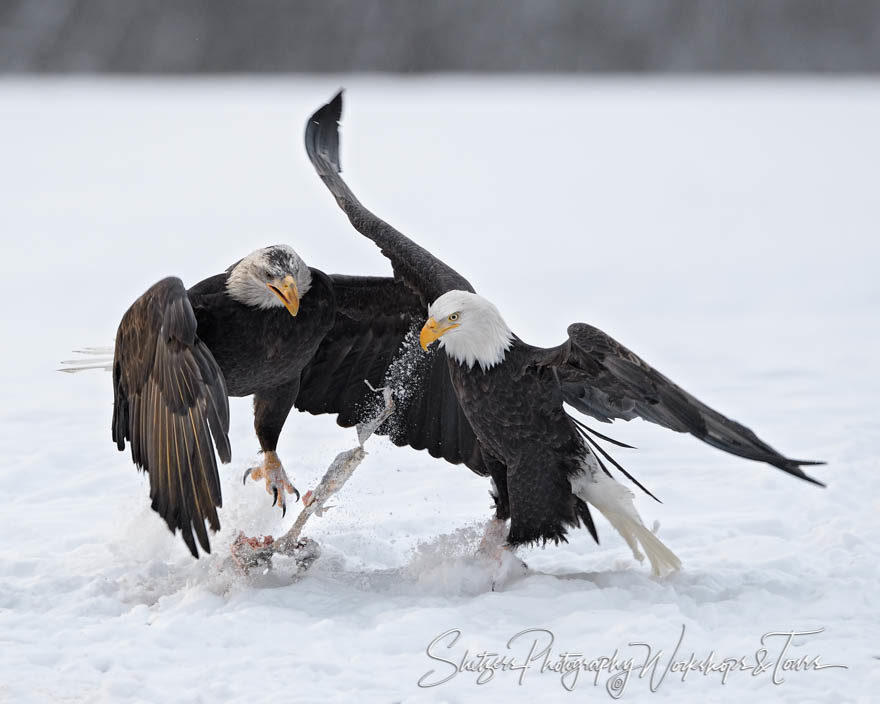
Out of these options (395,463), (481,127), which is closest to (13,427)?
(395,463)

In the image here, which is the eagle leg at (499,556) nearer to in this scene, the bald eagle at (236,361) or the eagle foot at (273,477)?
the bald eagle at (236,361)

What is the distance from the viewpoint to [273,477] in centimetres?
476

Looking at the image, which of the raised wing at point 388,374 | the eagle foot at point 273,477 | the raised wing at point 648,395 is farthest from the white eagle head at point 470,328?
the eagle foot at point 273,477

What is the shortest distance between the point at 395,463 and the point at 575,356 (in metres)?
2.18

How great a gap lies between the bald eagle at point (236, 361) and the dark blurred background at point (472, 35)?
30258mm

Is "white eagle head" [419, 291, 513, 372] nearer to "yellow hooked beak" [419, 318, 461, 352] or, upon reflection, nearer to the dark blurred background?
"yellow hooked beak" [419, 318, 461, 352]

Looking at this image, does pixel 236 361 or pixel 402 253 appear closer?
pixel 236 361

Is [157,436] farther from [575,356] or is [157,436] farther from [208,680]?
[575,356]

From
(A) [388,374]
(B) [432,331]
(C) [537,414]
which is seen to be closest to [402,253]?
(A) [388,374]

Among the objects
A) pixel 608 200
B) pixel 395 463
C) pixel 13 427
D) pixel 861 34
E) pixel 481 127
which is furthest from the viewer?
pixel 861 34

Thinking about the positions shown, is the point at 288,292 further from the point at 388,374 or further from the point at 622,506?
the point at 622,506

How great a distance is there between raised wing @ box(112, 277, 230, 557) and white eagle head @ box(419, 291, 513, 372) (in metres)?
0.78

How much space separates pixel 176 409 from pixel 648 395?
148cm

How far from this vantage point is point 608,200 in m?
16.5
